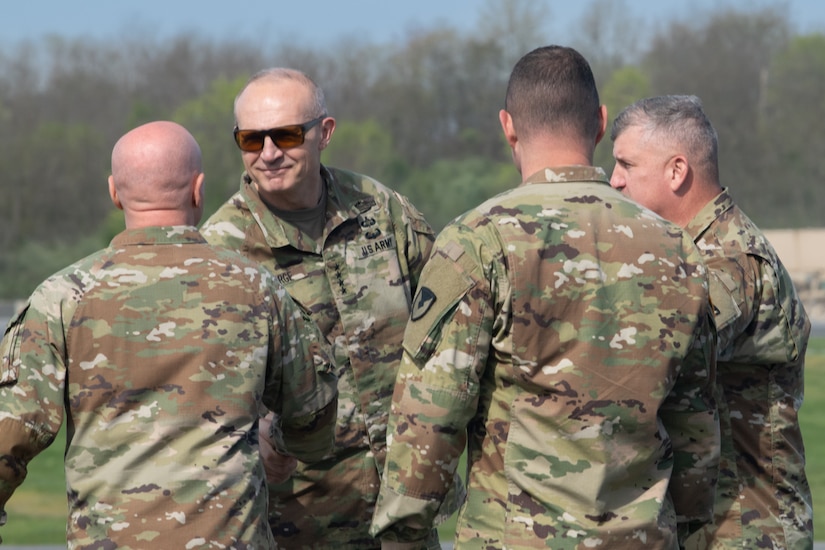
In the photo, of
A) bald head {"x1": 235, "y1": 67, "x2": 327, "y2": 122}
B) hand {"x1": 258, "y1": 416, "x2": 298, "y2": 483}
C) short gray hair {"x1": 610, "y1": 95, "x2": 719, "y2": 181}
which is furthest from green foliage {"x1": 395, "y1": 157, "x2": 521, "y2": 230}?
hand {"x1": 258, "y1": 416, "x2": 298, "y2": 483}

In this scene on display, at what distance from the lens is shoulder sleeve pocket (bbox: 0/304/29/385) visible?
3.30m

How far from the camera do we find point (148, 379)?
334cm

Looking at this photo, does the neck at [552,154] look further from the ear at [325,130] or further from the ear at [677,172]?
the ear at [325,130]

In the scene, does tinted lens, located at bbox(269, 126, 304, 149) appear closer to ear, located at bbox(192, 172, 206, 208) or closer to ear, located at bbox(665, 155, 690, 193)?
ear, located at bbox(192, 172, 206, 208)

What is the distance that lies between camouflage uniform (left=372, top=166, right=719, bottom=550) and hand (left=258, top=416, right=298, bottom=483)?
2.88ft

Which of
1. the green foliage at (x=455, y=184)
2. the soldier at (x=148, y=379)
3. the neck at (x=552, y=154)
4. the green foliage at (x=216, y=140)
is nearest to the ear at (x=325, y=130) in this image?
the soldier at (x=148, y=379)

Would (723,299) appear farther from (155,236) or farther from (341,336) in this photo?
(155,236)

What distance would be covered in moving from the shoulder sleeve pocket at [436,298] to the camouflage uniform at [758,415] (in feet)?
3.76

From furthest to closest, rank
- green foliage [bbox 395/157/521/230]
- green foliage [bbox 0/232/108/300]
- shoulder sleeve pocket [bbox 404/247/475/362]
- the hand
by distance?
green foliage [bbox 395/157/521/230] < green foliage [bbox 0/232/108/300] < the hand < shoulder sleeve pocket [bbox 404/247/475/362]

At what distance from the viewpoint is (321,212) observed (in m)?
4.65

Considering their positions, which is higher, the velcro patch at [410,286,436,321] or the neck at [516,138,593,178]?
the neck at [516,138,593,178]

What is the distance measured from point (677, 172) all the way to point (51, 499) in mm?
→ 7119

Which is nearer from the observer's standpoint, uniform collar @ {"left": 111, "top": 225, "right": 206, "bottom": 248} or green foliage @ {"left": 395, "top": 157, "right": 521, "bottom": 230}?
uniform collar @ {"left": 111, "top": 225, "right": 206, "bottom": 248}

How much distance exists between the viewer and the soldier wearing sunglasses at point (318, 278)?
4496 millimetres
